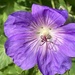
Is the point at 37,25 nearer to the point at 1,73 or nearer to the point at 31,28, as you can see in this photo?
the point at 31,28

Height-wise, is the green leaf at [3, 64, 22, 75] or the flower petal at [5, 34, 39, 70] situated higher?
the flower petal at [5, 34, 39, 70]

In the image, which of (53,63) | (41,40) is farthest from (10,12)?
(53,63)

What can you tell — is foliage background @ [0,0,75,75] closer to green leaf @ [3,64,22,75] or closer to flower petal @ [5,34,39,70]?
green leaf @ [3,64,22,75]

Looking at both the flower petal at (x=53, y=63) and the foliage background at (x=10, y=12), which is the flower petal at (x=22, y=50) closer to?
the flower petal at (x=53, y=63)

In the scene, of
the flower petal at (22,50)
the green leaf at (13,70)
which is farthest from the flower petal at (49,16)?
the green leaf at (13,70)

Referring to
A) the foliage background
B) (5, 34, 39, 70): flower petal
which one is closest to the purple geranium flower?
(5, 34, 39, 70): flower petal

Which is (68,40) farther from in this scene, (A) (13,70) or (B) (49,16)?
(A) (13,70)

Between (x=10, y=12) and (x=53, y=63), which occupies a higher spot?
(x=10, y=12)

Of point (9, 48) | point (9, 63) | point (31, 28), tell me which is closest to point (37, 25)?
point (31, 28)
